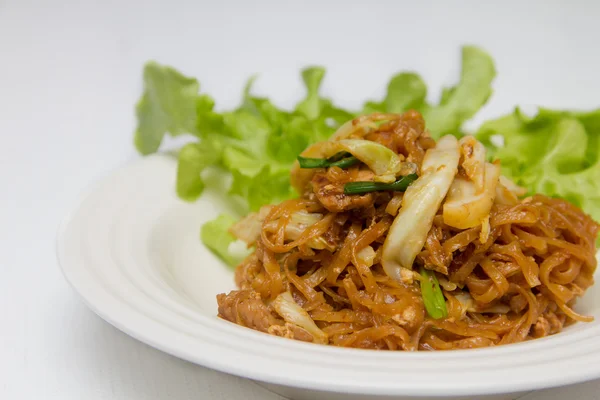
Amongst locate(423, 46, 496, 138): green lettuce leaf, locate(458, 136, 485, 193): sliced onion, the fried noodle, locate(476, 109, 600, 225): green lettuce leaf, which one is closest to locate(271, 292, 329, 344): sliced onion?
the fried noodle

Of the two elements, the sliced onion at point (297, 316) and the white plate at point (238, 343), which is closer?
the white plate at point (238, 343)

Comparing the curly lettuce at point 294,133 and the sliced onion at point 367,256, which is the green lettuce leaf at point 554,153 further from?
the sliced onion at point 367,256

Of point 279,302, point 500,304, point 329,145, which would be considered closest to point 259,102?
point 329,145

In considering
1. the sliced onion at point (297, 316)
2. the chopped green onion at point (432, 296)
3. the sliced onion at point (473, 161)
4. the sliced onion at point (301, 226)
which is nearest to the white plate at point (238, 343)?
the sliced onion at point (297, 316)

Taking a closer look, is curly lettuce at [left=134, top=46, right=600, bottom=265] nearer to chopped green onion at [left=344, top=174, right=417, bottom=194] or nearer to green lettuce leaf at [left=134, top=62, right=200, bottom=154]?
green lettuce leaf at [left=134, top=62, right=200, bottom=154]

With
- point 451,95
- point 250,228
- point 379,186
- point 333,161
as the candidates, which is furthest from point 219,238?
point 451,95

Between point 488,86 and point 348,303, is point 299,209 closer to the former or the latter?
point 348,303
